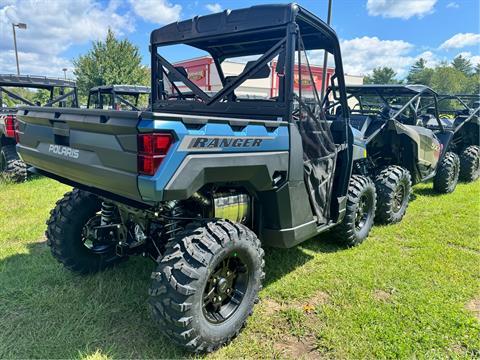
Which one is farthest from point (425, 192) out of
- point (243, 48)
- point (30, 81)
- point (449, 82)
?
point (449, 82)

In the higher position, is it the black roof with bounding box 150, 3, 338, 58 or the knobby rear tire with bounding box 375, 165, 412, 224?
the black roof with bounding box 150, 3, 338, 58

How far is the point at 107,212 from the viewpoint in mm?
3076

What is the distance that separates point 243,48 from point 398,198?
311cm

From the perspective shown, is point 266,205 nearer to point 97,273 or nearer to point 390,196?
point 97,273

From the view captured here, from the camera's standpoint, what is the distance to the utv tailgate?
204cm

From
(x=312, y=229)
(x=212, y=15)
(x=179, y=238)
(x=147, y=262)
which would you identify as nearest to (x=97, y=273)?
(x=147, y=262)

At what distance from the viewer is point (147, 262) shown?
3656mm

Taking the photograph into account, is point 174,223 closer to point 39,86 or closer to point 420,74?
point 39,86

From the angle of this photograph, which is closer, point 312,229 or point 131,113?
point 131,113

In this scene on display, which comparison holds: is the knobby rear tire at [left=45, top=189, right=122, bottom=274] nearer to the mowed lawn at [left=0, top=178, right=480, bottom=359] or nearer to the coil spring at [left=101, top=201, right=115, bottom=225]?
the mowed lawn at [left=0, top=178, right=480, bottom=359]

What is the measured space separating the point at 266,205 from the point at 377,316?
1.19 metres

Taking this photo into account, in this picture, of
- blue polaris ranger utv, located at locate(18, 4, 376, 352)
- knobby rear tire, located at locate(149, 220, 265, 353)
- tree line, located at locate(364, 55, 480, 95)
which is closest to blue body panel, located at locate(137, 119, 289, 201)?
blue polaris ranger utv, located at locate(18, 4, 376, 352)

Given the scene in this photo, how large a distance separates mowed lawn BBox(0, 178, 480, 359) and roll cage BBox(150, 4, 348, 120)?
59.6 inches

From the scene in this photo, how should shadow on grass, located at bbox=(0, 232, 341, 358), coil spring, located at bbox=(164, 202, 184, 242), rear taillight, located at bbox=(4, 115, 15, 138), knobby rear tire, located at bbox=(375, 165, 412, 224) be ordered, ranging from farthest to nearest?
rear taillight, located at bbox=(4, 115, 15, 138) → knobby rear tire, located at bbox=(375, 165, 412, 224) → coil spring, located at bbox=(164, 202, 184, 242) → shadow on grass, located at bbox=(0, 232, 341, 358)
